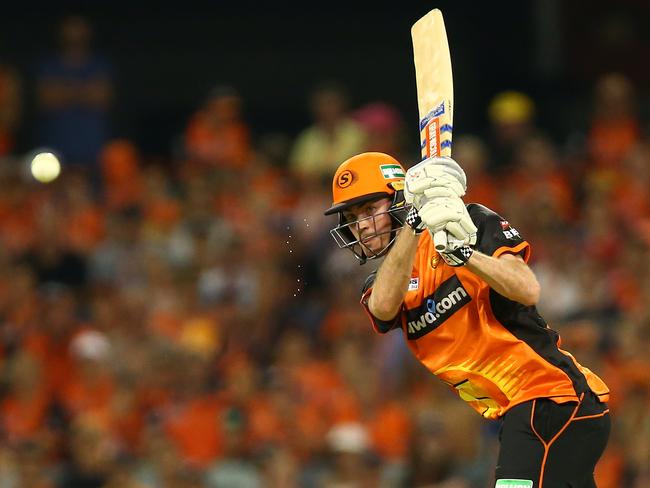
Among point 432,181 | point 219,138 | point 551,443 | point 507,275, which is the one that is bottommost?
point 551,443

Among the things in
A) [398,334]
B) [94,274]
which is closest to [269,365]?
[398,334]

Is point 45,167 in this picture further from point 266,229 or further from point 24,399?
point 24,399

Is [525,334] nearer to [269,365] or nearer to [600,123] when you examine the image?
[269,365]

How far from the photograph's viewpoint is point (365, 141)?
13242mm

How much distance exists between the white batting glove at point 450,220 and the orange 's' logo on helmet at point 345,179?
743 millimetres

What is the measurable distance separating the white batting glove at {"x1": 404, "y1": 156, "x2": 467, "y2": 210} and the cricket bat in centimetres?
30

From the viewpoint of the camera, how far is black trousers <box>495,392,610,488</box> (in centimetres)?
576

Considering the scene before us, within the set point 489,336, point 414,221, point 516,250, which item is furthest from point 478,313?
point 414,221

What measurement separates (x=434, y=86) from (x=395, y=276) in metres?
0.97

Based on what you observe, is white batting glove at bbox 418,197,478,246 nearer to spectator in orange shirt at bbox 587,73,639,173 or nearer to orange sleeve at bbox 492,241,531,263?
orange sleeve at bbox 492,241,531,263

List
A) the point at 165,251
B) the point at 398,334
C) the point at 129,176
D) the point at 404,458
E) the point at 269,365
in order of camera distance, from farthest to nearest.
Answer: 1. the point at 129,176
2. the point at 165,251
3. the point at 269,365
4. the point at 398,334
5. the point at 404,458

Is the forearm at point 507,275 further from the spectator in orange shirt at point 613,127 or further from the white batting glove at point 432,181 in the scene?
the spectator in orange shirt at point 613,127

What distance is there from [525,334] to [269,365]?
5.88m

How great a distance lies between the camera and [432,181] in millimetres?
5555
